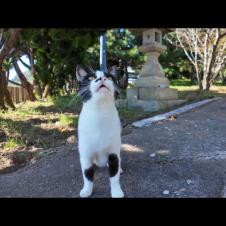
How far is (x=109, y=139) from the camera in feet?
6.81

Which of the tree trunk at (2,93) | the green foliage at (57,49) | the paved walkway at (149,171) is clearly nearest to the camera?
the paved walkway at (149,171)

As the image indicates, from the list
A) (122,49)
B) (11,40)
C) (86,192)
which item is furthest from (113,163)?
(122,49)

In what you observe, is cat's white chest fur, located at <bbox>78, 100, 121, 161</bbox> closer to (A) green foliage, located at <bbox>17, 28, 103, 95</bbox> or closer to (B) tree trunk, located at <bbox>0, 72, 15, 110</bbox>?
(A) green foliage, located at <bbox>17, 28, 103, 95</bbox>

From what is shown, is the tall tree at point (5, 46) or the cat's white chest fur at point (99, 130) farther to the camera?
the tall tree at point (5, 46)

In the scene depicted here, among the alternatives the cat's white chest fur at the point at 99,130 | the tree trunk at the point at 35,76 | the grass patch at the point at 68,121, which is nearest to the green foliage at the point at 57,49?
the tree trunk at the point at 35,76

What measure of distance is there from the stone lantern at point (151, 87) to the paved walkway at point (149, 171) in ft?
7.04

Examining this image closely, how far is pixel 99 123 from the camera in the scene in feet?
6.62

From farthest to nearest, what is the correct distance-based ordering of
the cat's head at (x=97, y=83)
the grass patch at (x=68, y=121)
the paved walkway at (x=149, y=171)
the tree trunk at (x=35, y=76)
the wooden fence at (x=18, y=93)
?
1. the wooden fence at (x=18, y=93)
2. the tree trunk at (x=35, y=76)
3. the grass patch at (x=68, y=121)
4. the paved walkway at (x=149, y=171)
5. the cat's head at (x=97, y=83)

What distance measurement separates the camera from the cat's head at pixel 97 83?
200 centimetres

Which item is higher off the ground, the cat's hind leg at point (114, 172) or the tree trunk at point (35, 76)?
the tree trunk at point (35, 76)

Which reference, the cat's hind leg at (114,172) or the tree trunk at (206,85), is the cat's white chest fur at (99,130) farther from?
the tree trunk at (206,85)

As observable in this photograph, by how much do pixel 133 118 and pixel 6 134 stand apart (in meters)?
1.97
